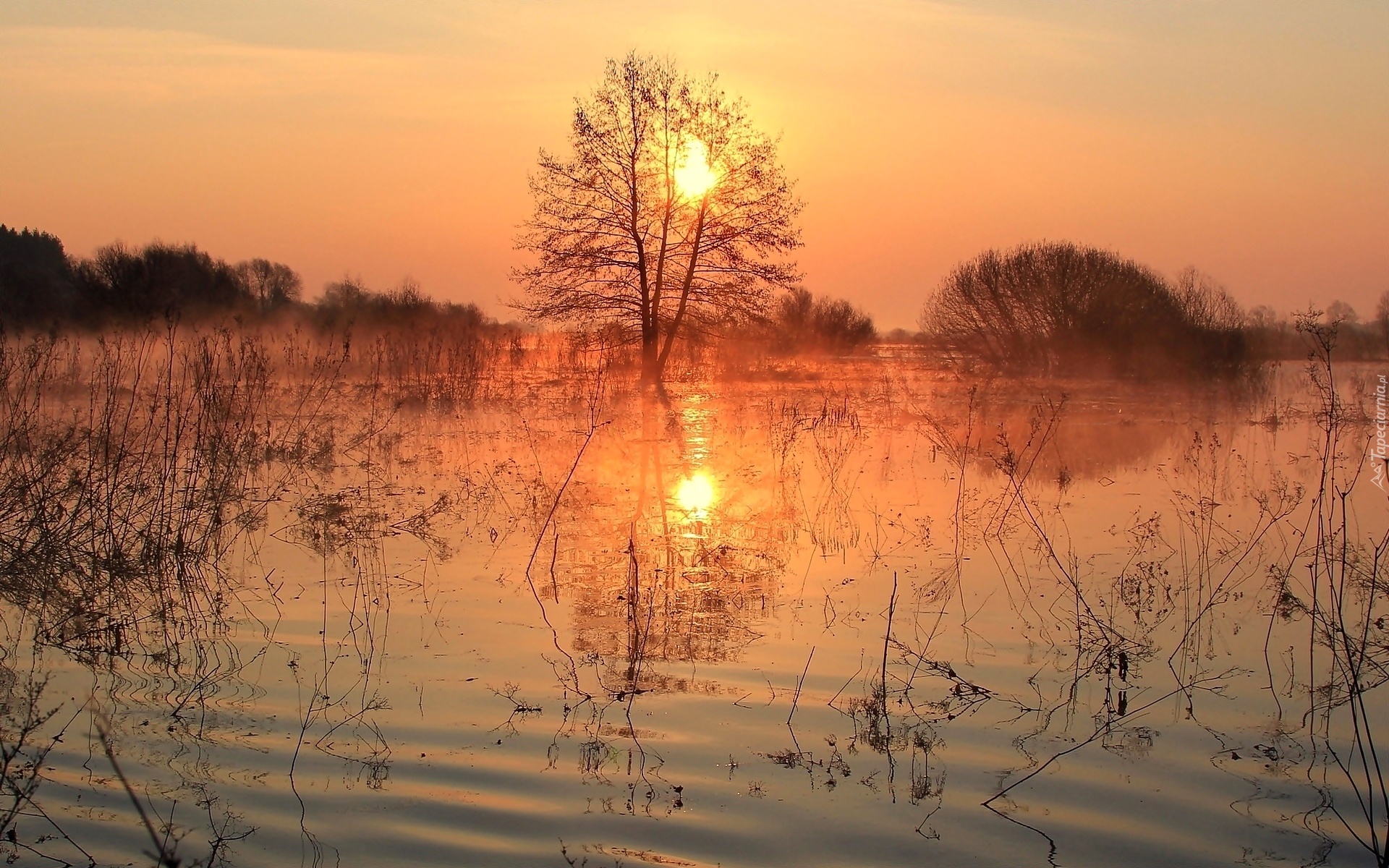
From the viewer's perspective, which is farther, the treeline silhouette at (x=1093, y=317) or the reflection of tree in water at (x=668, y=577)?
the treeline silhouette at (x=1093, y=317)

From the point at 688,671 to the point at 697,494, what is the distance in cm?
586

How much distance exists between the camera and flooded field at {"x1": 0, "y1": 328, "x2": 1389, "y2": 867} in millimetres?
3990

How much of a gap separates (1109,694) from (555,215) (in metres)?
23.2

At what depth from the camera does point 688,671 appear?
18.8ft

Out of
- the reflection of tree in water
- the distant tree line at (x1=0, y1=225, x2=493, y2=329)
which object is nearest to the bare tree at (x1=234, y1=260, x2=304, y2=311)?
the distant tree line at (x1=0, y1=225, x2=493, y2=329)

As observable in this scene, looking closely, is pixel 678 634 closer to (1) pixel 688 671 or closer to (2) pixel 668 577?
(1) pixel 688 671

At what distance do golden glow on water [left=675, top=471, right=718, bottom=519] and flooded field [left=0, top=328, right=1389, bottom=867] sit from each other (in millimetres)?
64

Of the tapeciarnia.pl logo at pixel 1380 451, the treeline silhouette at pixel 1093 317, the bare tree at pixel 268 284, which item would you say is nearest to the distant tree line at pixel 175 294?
the bare tree at pixel 268 284

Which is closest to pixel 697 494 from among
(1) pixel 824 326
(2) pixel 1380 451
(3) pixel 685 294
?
(2) pixel 1380 451

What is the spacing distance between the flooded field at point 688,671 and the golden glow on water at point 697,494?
6 centimetres

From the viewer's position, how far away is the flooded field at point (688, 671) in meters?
3.99

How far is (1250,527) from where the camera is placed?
9438 millimetres

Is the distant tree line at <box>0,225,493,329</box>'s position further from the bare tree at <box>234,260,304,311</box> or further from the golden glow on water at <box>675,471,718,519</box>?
the golden glow on water at <box>675,471,718,519</box>

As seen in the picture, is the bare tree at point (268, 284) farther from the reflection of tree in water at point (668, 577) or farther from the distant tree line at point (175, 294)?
the reflection of tree in water at point (668, 577)
